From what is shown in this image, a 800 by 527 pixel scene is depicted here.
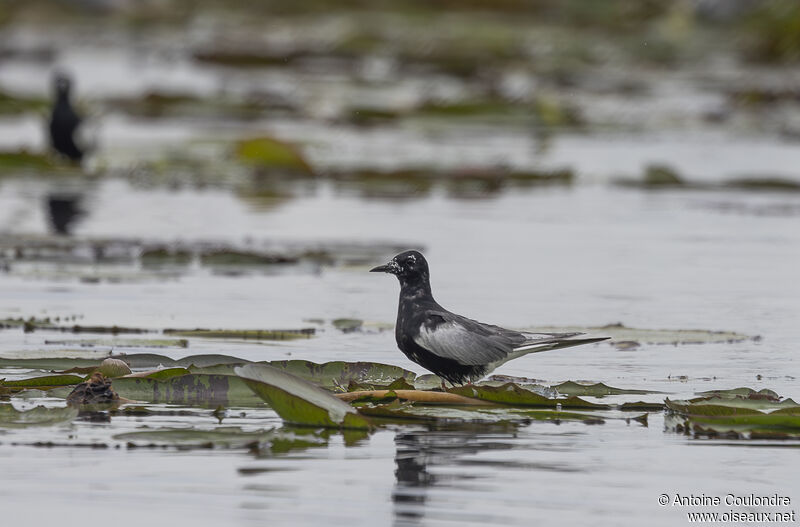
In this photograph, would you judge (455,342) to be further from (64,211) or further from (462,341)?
(64,211)

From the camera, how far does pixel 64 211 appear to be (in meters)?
13.2

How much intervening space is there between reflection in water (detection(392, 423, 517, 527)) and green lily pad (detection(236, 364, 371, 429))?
0.20 metres

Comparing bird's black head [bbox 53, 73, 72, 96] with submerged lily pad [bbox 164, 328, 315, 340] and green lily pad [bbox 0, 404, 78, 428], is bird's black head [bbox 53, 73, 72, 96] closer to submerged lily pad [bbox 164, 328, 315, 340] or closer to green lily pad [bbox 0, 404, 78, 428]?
submerged lily pad [bbox 164, 328, 315, 340]

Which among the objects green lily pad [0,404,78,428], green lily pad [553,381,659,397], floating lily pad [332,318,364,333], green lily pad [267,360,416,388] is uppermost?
floating lily pad [332,318,364,333]

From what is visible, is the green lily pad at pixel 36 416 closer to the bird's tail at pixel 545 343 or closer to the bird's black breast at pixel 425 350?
the bird's black breast at pixel 425 350

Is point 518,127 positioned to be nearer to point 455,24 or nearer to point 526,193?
point 526,193

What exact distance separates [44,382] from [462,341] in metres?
1.53

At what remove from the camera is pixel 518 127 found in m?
20.7

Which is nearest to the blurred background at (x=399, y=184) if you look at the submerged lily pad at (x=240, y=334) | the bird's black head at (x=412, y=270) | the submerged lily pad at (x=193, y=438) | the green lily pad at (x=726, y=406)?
the submerged lily pad at (x=240, y=334)

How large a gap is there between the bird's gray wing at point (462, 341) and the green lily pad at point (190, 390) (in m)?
0.67

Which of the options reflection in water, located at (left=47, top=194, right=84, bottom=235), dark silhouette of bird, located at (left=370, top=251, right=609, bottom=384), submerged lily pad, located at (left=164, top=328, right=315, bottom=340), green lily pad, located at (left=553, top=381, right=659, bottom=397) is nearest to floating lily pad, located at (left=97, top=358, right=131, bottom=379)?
dark silhouette of bird, located at (left=370, top=251, right=609, bottom=384)

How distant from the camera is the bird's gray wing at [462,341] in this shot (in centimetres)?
621

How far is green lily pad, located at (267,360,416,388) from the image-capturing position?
6375 millimetres

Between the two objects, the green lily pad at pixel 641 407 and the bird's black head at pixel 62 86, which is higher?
the bird's black head at pixel 62 86
